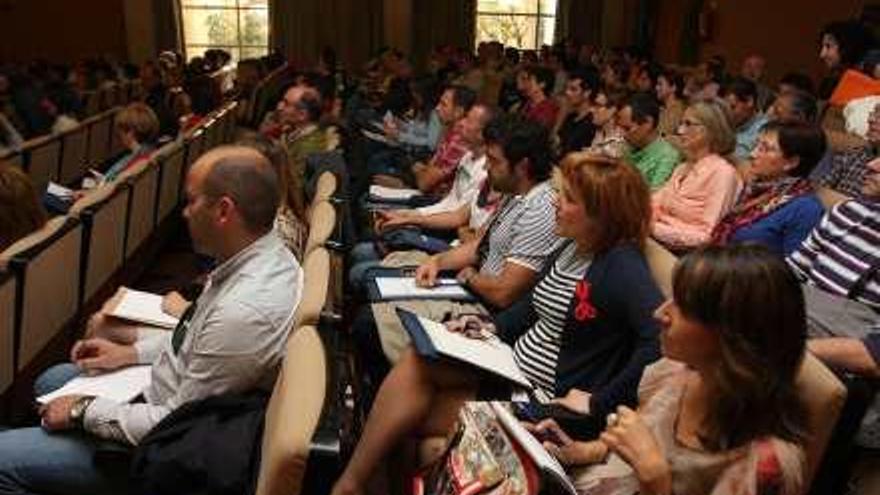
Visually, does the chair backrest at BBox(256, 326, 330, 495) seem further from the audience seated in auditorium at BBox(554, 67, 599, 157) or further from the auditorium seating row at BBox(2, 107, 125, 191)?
the audience seated in auditorium at BBox(554, 67, 599, 157)

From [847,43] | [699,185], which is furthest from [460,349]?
[847,43]

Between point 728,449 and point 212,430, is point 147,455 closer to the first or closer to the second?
point 212,430

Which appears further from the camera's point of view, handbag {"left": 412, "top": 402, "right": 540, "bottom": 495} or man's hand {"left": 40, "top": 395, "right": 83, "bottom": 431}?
man's hand {"left": 40, "top": 395, "right": 83, "bottom": 431}

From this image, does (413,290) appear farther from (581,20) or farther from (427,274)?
(581,20)

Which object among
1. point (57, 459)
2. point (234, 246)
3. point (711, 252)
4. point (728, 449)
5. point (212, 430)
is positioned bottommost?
point (57, 459)

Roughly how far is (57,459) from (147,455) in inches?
11.7

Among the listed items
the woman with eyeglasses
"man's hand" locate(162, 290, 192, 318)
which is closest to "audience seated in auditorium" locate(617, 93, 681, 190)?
the woman with eyeglasses

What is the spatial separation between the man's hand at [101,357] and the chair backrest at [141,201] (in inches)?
74.7

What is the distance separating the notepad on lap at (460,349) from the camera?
2.07 meters

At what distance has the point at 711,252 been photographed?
1.46m

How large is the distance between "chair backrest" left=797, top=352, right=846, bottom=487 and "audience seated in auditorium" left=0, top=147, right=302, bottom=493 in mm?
1070

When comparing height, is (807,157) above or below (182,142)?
above

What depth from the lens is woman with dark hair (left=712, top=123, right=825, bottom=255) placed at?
9.71 feet

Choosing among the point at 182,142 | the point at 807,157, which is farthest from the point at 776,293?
the point at 182,142
